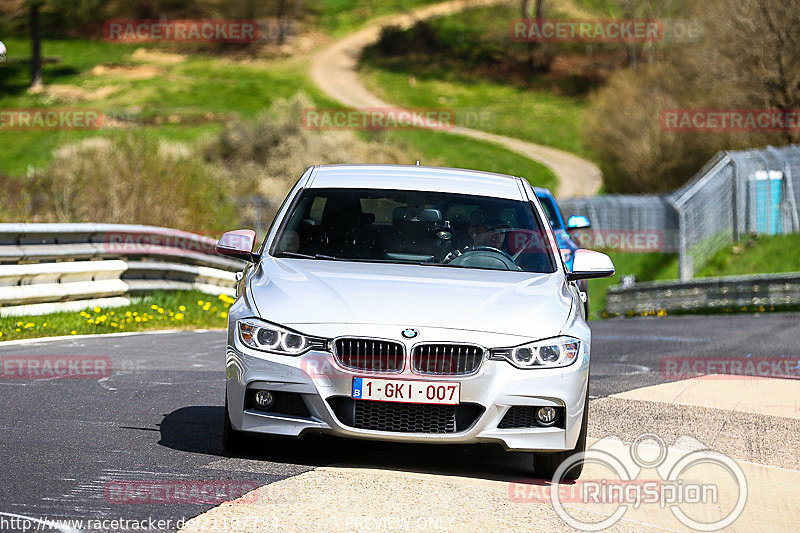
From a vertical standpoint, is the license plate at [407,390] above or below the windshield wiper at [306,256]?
below

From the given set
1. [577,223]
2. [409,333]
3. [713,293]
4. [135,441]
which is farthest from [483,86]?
[409,333]

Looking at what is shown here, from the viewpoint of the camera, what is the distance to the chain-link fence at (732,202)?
102 ft

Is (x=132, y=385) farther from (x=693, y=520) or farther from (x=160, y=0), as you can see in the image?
(x=160, y=0)

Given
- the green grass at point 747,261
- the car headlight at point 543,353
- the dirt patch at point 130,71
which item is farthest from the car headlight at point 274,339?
the dirt patch at point 130,71

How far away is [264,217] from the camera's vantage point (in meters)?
43.3

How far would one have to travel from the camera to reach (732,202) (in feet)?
107

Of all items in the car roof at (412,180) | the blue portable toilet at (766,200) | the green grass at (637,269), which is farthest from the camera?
the green grass at (637,269)

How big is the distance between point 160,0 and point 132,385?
300 feet

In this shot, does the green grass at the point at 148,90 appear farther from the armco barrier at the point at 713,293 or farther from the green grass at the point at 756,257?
the armco barrier at the point at 713,293

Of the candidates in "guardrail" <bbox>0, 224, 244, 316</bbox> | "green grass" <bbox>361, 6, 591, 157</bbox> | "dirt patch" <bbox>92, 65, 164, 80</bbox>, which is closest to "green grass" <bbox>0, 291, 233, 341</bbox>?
"guardrail" <bbox>0, 224, 244, 316</bbox>

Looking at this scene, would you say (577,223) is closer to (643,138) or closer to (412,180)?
(412,180)

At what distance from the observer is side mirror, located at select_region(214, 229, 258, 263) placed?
7750 mm

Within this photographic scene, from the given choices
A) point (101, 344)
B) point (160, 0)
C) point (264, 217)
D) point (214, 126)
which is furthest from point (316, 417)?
point (160, 0)

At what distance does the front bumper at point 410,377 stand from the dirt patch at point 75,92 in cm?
7526
